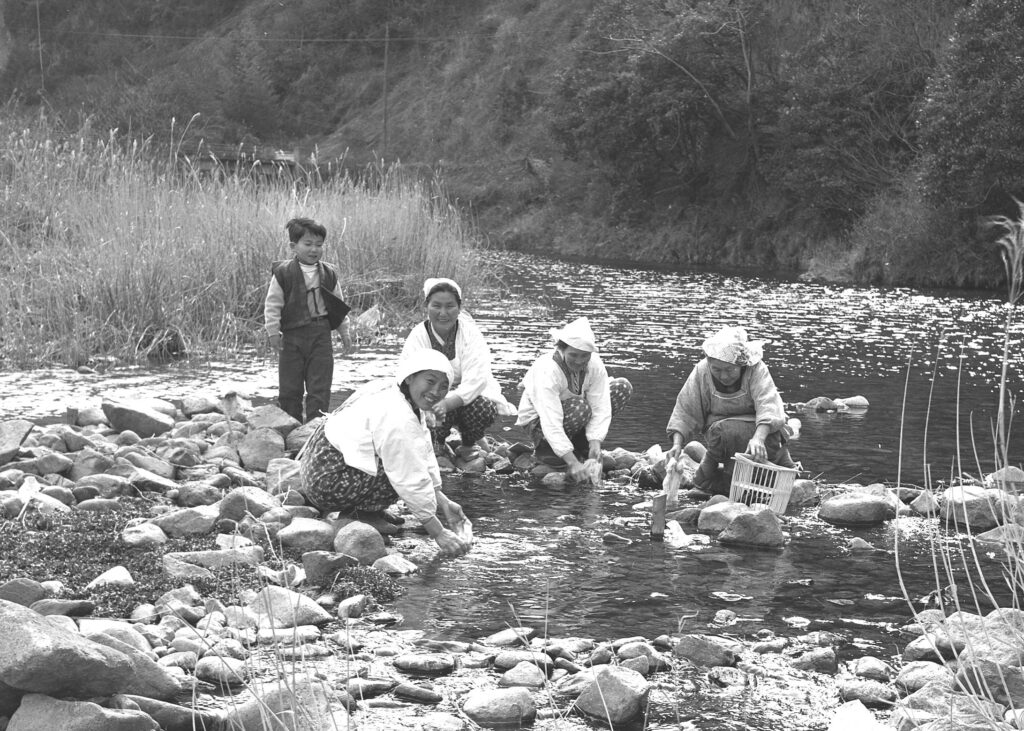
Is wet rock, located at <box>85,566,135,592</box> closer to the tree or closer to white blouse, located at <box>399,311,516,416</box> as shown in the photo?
white blouse, located at <box>399,311,516,416</box>

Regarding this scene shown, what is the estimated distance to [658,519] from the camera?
19.5 ft

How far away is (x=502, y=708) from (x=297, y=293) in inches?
186

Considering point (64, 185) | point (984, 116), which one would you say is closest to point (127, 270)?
point (64, 185)

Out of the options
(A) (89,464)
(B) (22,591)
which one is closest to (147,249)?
(A) (89,464)

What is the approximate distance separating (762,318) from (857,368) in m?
4.65

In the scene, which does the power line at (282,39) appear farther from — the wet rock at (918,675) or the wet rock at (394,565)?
the wet rock at (918,675)

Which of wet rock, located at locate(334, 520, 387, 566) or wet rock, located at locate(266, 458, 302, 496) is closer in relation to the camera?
wet rock, located at locate(334, 520, 387, 566)

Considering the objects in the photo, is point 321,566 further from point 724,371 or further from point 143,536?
point 724,371

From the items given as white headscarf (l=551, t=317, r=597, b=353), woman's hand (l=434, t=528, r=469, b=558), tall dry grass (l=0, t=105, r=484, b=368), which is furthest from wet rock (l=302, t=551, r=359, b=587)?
tall dry grass (l=0, t=105, r=484, b=368)

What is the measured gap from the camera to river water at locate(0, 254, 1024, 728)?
4867mm

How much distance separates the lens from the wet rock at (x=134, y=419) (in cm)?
800

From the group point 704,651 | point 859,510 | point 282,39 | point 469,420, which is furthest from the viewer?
point 282,39

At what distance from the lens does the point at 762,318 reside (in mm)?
16906

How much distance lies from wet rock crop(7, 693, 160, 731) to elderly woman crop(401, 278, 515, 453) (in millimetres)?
4100
